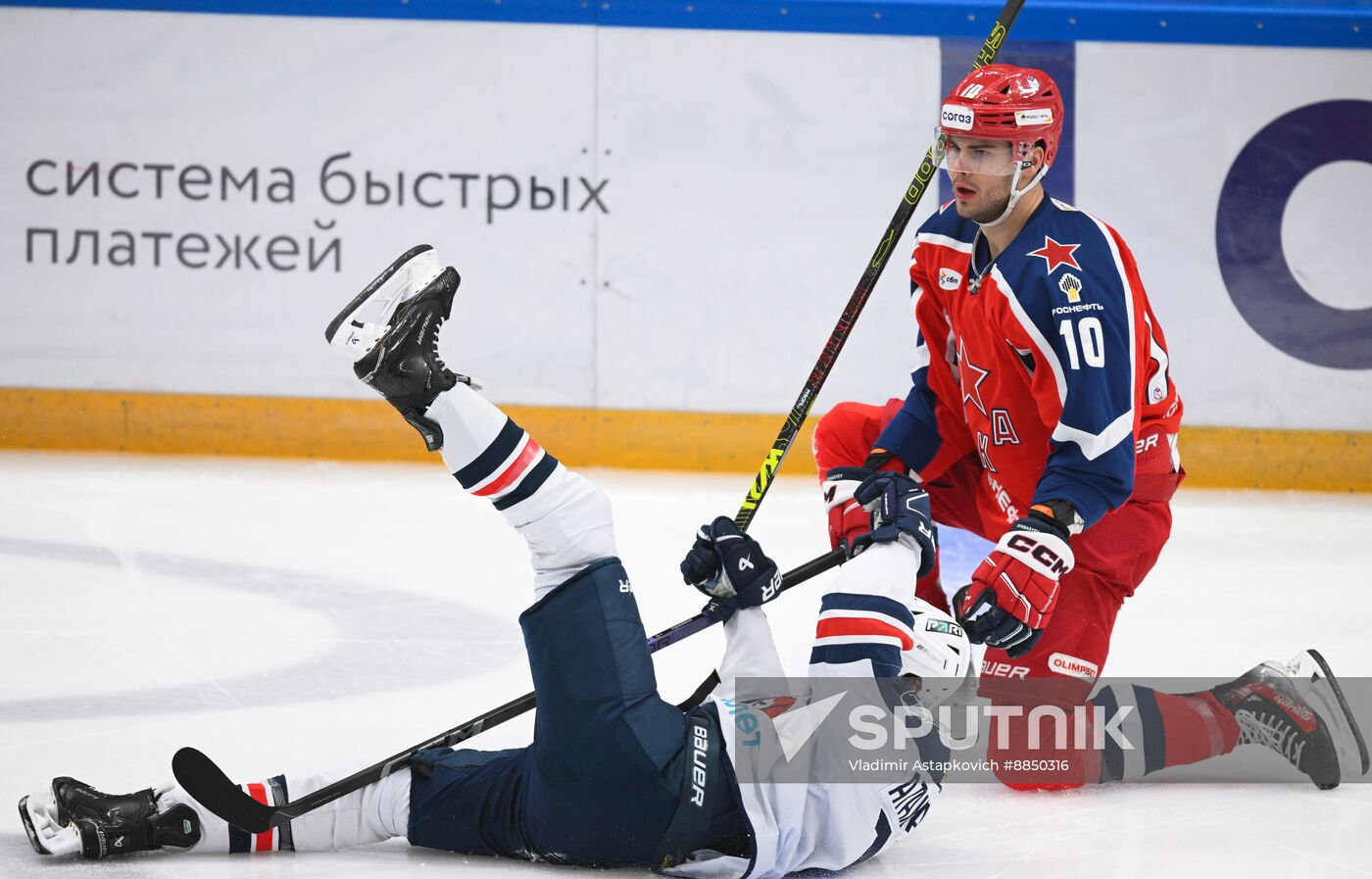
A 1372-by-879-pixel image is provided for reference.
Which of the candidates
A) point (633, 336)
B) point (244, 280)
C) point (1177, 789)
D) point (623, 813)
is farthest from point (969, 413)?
point (244, 280)

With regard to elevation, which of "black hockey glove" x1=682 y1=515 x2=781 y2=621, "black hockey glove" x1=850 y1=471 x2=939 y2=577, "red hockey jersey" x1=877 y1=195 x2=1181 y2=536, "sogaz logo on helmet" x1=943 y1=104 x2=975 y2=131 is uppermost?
"sogaz logo on helmet" x1=943 y1=104 x2=975 y2=131

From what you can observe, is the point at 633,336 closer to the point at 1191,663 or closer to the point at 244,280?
the point at 244,280

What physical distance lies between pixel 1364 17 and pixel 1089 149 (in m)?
1.00

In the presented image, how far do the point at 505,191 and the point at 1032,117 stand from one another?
131 inches

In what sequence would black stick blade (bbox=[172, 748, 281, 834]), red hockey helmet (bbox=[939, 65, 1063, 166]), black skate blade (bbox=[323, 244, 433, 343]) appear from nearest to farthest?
1. black skate blade (bbox=[323, 244, 433, 343])
2. black stick blade (bbox=[172, 748, 281, 834])
3. red hockey helmet (bbox=[939, 65, 1063, 166])

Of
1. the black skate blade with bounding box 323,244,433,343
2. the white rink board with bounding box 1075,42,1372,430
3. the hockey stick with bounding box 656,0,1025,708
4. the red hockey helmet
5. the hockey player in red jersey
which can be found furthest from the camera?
the white rink board with bounding box 1075,42,1372,430

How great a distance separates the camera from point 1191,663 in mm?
3389

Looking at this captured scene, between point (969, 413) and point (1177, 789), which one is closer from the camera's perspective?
point (1177, 789)

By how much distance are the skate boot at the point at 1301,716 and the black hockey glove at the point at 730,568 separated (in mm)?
916

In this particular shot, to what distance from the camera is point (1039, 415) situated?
109 inches

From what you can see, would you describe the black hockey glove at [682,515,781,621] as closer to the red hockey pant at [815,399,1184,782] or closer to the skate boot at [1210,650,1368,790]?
the red hockey pant at [815,399,1184,782]

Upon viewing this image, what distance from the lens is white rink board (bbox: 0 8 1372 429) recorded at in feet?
18.9

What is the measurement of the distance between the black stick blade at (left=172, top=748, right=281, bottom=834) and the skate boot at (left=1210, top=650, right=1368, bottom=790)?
1530mm

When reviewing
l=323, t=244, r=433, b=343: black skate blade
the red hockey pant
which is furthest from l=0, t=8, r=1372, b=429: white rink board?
l=323, t=244, r=433, b=343: black skate blade
